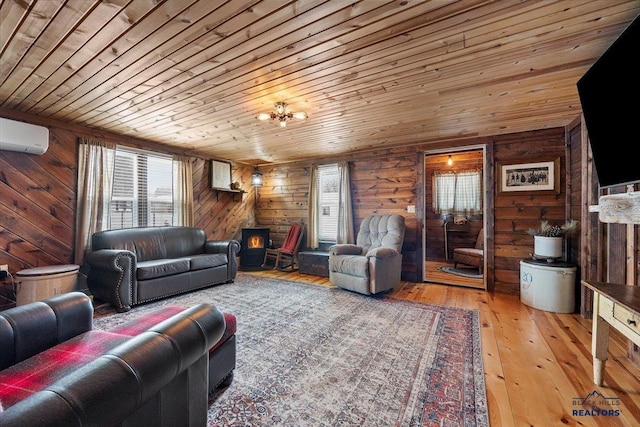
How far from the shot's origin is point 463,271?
5.18m

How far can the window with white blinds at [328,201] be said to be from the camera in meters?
5.39

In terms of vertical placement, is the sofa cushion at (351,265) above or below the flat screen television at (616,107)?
below

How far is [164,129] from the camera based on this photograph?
12.3 ft

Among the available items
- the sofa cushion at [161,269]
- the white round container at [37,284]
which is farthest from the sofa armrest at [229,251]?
the white round container at [37,284]

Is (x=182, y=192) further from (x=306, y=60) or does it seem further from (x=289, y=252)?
(x=306, y=60)

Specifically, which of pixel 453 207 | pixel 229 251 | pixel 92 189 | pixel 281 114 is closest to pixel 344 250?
pixel 229 251

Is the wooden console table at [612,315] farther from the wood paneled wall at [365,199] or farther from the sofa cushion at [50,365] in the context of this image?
the sofa cushion at [50,365]

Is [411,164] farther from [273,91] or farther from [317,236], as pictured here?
[273,91]

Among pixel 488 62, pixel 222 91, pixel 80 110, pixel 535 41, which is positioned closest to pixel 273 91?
pixel 222 91

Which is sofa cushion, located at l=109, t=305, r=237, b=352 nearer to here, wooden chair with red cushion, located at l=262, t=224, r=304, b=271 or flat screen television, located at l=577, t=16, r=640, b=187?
flat screen television, located at l=577, t=16, r=640, b=187

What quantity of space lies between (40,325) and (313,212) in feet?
14.2

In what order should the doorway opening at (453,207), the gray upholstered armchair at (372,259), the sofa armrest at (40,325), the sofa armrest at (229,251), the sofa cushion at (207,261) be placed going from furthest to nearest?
the doorway opening at (453,207) → the sofa armrest at (229,251) → the sofa cushion at (207,261) → the gray upholstered armchair at (372,259) → the sofa armrest at (40,325)

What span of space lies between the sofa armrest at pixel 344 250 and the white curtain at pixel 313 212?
134cm

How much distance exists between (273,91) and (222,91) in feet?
1.61
